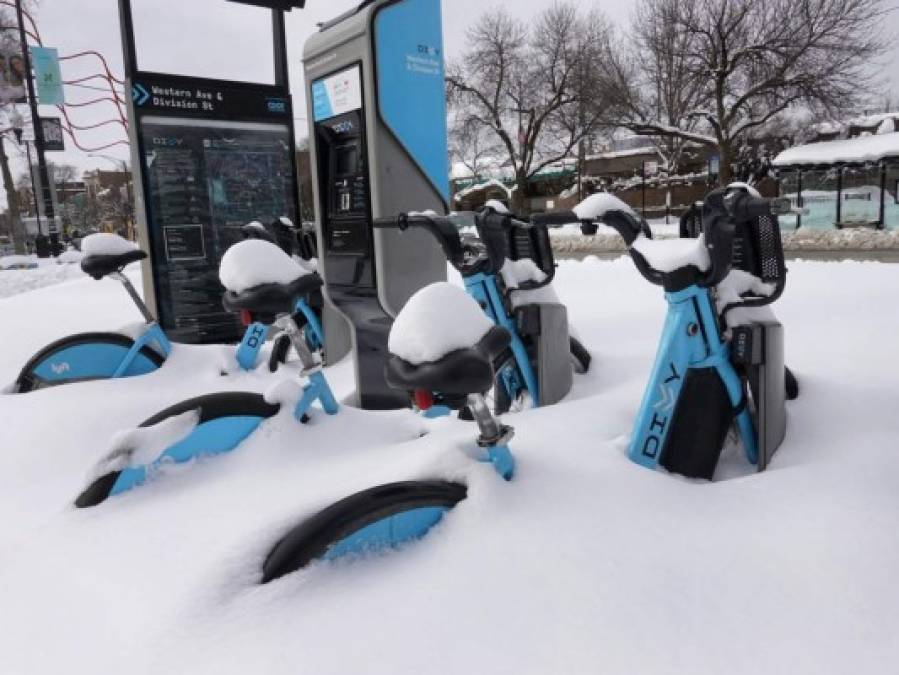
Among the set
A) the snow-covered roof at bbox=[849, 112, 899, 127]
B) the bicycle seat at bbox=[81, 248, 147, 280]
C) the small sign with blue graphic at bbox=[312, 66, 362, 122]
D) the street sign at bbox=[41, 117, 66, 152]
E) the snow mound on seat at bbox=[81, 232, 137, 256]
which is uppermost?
the snow-covered roof at bbox=[849, 112, 899, 127]

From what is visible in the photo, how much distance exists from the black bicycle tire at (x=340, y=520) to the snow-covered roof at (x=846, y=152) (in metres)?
20.4

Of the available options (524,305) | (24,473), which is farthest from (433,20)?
(24,473)

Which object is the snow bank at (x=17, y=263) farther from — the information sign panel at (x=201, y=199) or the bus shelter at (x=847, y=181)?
the bus shelter at (x=847, y=181)

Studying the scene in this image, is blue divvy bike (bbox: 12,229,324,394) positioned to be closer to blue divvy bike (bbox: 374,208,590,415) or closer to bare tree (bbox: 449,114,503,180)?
blue divvy bike (bbox: 374,208,590,415)

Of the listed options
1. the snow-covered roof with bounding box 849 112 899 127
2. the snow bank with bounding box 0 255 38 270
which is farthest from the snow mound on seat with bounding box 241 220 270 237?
the snow-covered roof with bounding box 849 112 899 127

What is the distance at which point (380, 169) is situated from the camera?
3.71 m

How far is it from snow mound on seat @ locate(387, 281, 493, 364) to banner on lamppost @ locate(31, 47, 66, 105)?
1042 cm

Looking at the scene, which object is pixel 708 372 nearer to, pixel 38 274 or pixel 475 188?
pixel 38 274

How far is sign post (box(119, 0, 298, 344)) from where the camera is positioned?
191 inches

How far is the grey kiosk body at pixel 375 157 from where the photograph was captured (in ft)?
11.9

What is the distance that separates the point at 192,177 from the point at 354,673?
4.75 m

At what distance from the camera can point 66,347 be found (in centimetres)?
386

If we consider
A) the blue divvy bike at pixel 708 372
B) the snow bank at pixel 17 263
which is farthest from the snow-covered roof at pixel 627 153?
the blue divvy bike at pixel 708 372

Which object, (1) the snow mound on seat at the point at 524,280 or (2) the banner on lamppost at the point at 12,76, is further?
(2) the banner on lamppost at the point at 12,76
